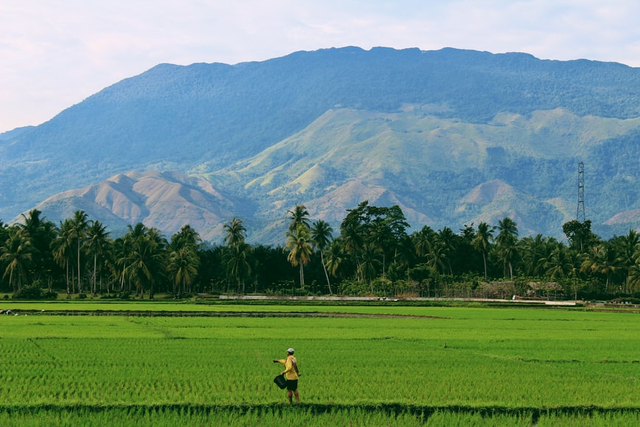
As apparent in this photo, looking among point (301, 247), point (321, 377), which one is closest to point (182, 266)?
point (301, 247)

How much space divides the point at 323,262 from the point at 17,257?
42.9 m

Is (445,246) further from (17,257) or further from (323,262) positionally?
(17,257)

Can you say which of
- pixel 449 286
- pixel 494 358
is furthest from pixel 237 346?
pixel 449 286

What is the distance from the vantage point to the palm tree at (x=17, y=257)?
101 m

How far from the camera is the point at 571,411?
2156cm

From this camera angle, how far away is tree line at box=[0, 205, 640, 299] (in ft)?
349

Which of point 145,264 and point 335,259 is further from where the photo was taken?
point 335,259

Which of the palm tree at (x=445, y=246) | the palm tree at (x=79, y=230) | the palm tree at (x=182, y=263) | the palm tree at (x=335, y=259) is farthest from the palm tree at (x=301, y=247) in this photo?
the palm tree at (x=79, y=230)

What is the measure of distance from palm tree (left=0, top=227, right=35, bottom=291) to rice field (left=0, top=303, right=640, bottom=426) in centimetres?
5931

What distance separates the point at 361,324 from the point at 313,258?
8206 cm

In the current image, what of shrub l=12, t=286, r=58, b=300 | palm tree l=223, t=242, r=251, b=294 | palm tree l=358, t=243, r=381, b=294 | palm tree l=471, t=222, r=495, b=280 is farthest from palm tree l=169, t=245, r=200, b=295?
palm tree l=471, t=222, r=495, b=280

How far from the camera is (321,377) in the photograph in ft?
85.2

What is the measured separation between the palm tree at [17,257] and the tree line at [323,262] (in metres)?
0.14

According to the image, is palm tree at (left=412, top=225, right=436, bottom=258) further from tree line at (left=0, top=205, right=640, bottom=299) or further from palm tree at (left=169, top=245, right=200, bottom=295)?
palm tree at (left=169, top=245, right=200, bottom=295)
